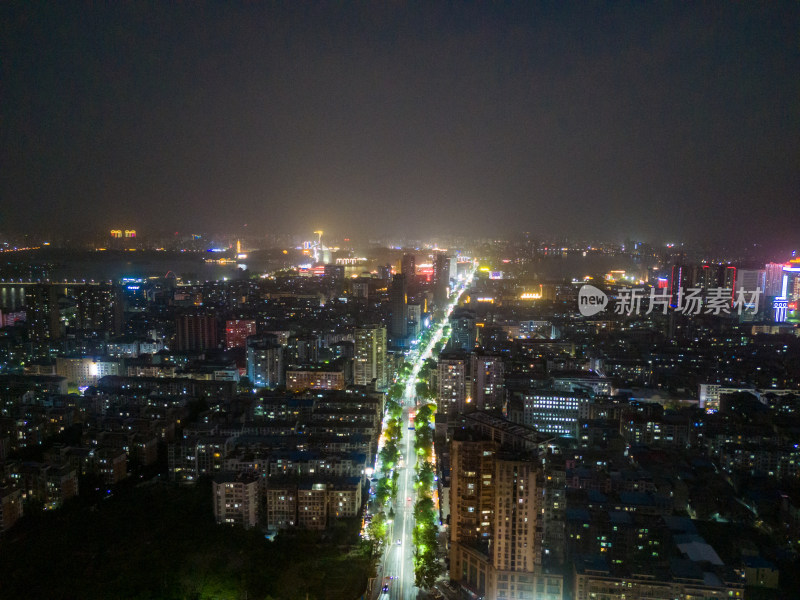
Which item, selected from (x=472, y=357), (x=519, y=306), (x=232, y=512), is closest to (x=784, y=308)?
(x=519, y=306)

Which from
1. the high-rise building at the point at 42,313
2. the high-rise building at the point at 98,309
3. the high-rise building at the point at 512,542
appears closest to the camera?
the high-rise building at the point at 512,542

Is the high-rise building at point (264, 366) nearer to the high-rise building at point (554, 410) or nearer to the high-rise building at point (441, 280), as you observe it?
the high-rise building at point (554, 410)

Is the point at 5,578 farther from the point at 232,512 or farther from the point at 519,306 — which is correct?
the point at 519,306

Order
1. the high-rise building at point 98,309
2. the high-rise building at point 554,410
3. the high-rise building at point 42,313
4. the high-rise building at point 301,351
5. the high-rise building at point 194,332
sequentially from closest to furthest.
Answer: the high-rise building at point 554,410
the high-rise building at point 301,351
the high-rise building at point 42,313
the high-rise building at point 194,332
the high-rise building at point 98,309

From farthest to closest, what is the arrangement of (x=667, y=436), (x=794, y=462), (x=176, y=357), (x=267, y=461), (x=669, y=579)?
(x=176, y=357), (x=667, y=436), (x=794, y=462), (x=267, y=461), (x=669, y=579)

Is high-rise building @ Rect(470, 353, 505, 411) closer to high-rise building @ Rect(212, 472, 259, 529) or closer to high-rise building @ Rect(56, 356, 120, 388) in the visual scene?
high-rise building @ Rect(212, 472, 259, 529)

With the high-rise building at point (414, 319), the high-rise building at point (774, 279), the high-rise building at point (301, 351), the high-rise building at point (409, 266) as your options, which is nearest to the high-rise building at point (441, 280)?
the high-rise building at point (409, 266)

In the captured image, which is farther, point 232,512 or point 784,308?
point 784,308

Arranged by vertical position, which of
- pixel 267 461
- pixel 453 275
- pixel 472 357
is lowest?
pixel 267 461
